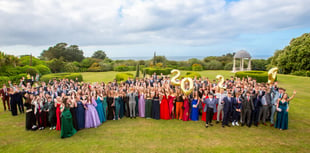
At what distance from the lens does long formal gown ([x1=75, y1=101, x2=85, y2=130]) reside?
7.67m

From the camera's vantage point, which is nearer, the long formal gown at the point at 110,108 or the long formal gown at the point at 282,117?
the long formal gown at the point at 282,117

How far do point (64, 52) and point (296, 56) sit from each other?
64.2 metres

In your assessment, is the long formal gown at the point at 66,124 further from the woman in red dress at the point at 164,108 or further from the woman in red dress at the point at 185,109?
the woman in red dress at the point at 185,109

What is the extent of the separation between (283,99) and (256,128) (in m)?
1.81

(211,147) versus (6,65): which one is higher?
(6,65)

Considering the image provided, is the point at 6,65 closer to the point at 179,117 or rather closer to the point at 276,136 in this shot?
the point at 179,117

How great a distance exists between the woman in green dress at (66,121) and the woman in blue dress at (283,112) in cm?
951

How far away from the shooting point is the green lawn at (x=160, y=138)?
607 cm

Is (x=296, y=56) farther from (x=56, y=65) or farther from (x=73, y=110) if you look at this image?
(x=56, y=65)

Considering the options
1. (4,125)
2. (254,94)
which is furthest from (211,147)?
(4,125)

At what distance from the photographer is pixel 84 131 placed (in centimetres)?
766

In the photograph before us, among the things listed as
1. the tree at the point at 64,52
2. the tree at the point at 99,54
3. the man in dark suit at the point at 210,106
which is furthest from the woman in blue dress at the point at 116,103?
the tree at the point at 99,54

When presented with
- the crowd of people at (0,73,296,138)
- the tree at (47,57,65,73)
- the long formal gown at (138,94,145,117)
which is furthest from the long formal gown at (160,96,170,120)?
the tree at (47,57,65,73)

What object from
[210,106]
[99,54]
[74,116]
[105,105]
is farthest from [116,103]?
[99,54]
